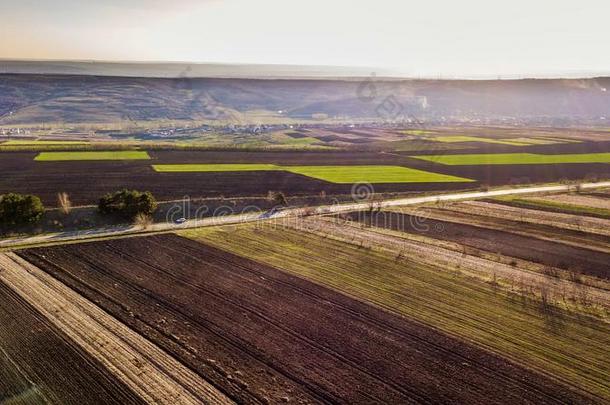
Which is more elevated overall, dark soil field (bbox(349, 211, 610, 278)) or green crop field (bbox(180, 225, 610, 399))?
green crop field (bbox(180, 225, 610, 399))

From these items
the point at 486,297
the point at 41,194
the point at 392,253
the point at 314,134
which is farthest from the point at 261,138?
the point at 486,297

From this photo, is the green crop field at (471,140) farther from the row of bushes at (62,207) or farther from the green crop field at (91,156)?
the row of bushes at (62,207)

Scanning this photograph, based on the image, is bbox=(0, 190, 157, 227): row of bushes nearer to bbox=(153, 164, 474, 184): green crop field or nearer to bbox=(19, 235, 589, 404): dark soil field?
bbox=(19, 235, 589, 404): dark soil field

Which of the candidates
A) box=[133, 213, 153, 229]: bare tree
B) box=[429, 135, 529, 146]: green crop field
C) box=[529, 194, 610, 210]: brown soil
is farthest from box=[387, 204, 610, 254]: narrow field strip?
box=[429, 135, 529, 146]: green crop field

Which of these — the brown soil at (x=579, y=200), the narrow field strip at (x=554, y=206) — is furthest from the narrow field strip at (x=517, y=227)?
the brown soil at (x=579, y=200)

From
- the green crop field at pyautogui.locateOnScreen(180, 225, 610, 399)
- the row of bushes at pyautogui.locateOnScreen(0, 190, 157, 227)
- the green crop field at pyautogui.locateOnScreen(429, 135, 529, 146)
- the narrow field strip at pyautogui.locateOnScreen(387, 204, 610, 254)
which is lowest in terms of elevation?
the green crop field at pyautogui.locateOnScreen(429, 135, 529, 146)

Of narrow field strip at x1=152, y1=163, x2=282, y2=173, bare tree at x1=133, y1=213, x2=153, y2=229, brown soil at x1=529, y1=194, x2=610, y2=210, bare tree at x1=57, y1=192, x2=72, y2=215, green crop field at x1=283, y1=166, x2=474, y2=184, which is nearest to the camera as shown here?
bare tree at x1=133, y1=213, x2=153, y2=229
